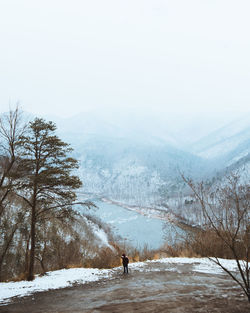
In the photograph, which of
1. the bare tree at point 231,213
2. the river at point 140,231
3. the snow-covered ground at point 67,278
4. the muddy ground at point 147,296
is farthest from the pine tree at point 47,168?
the river at point 140,231

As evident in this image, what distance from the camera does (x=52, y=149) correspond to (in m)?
15.8

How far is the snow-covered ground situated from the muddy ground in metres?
0.83

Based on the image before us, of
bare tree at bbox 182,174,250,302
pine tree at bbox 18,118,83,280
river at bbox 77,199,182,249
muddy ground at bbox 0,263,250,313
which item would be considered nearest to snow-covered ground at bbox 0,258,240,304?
muddy ground at bbox 0,263,250,313

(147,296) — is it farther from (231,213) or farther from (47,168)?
(47,168)

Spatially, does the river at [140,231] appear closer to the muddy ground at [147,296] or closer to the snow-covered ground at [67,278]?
the snow-covered ground at [67,278]

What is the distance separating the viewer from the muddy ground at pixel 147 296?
7.78 meters

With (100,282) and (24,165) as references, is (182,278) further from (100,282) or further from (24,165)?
(24,165)

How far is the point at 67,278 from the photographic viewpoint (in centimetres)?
1417

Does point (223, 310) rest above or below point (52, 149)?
below

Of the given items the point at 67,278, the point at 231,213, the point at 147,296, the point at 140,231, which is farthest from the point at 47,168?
the point at 140,231

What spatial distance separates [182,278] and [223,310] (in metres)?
5.22

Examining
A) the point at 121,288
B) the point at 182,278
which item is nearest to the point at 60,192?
the point at 121,288

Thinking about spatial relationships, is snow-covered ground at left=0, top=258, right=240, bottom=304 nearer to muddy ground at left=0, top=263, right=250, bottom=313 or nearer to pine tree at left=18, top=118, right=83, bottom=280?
muddy ground at left=0, top=263, right=250, bottom=313

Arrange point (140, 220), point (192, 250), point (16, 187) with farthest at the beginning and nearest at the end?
point (140, 220) → point (192, 250) → point (16, 187)
